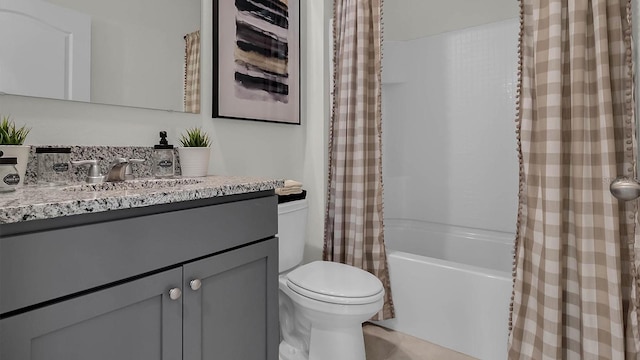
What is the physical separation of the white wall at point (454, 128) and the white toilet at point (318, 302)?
1.32m

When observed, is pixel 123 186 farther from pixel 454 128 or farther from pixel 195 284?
pixel 454 128

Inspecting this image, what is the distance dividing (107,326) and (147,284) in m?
0.11

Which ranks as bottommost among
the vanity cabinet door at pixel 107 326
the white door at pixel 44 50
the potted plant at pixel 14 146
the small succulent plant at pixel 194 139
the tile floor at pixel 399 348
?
the tile floor at pixel 399 348

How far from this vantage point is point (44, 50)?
3.73 feet

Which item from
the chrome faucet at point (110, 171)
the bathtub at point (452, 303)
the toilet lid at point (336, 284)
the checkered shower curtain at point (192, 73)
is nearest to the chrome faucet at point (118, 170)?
the chrome faucet at point (110, 171)

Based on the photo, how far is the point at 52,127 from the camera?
116 centimetres

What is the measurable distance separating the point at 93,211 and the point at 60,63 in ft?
2.58

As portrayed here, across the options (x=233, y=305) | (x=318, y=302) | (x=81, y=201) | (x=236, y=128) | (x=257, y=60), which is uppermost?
(x=257, y=60)

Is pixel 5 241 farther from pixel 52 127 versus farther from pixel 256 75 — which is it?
pixel 256 75

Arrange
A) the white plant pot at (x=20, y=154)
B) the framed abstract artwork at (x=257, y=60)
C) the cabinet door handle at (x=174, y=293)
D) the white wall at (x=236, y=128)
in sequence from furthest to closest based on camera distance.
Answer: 1. the framed abstract artwork at (x=257, y=60)
2. the white wall at (x=236, y=128)
3. the white plant pot at (x=20, y=154)
4. the cabinet door handle at (x=174, y=293)

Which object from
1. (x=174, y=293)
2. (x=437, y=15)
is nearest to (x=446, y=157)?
(x=437, y=15)

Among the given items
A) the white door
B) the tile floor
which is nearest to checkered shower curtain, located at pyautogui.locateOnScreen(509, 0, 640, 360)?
the tile floor

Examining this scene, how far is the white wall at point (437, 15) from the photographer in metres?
2.48

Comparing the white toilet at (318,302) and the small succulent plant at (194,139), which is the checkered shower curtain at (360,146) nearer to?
the white toilet at (318,302)
